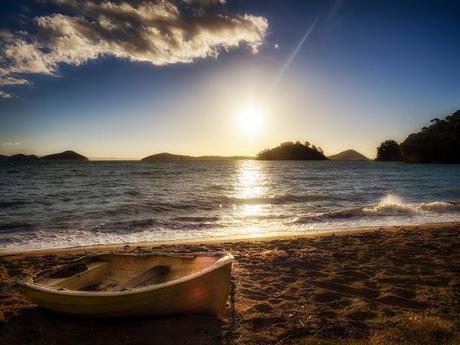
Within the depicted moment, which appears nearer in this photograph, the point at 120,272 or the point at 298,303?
the point at 298,303

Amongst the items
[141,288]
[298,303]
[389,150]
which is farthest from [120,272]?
[389,150]

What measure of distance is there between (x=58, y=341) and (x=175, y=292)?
1767 millimetres

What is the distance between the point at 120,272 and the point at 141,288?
6.95 ft

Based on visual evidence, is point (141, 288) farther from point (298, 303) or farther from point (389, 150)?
point (389, 150)

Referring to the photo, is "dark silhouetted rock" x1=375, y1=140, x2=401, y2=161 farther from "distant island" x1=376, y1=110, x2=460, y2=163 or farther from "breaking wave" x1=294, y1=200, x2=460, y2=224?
"breaking wave" x1=294, y1=200, x2=460, y2=224

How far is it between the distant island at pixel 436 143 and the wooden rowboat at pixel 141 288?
403ft

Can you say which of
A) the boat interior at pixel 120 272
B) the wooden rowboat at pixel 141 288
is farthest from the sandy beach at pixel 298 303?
the boat interior at pixel 120 272

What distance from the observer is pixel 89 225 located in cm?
1644

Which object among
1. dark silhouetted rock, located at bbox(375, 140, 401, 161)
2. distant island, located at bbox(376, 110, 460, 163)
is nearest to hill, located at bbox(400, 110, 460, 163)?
distant island, located at bbox(376, 110, 460, 163)

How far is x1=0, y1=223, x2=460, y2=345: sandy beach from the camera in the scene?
5.07m

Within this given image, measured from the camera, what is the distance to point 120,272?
7.00m

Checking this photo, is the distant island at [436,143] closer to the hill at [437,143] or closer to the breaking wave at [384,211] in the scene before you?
the hill at [437,143]

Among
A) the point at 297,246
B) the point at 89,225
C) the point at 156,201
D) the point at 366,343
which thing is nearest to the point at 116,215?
the point at 89,225

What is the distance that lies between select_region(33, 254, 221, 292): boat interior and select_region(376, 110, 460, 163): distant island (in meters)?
123
